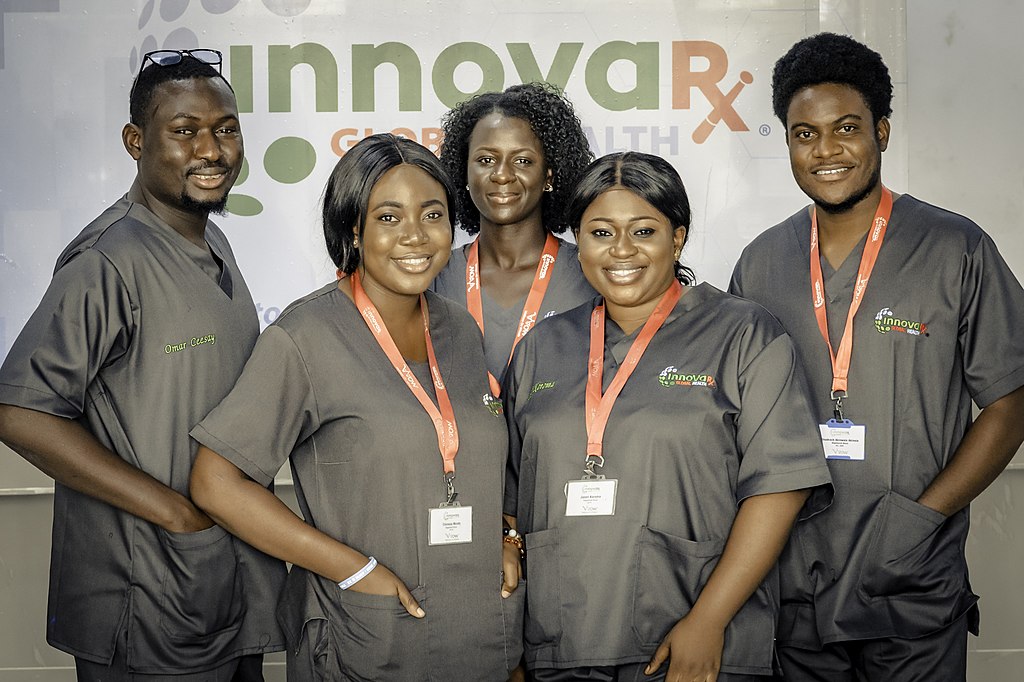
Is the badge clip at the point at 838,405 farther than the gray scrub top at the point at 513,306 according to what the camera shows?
No

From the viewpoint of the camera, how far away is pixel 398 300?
7.07ft

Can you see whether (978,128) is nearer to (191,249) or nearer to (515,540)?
(515,540)

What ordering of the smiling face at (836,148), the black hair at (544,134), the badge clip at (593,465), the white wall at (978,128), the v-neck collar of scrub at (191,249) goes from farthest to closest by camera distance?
the white wall at (978,128)
the black hair at (544,134)
the smiling face at (836,148)
the v-neck collar of scrub at (191,249)
the badge clip at (593,465)

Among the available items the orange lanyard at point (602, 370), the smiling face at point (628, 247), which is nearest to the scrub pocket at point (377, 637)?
the orange lanyard at point (602, 370)

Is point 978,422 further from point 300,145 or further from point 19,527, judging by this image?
point 19,527

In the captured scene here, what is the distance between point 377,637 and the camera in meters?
1.96

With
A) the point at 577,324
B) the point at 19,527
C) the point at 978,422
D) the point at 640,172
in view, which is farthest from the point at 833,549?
the point at 19,527

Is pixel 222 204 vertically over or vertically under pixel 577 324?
over

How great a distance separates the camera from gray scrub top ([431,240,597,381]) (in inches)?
106

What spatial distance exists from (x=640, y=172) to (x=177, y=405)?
3.54 ft

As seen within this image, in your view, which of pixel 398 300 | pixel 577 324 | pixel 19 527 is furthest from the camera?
pixel 19 527

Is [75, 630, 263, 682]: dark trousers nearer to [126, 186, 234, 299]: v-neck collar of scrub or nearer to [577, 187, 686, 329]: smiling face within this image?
[126, 186, 234, 299]: v-neck collar of scrub

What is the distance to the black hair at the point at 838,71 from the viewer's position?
2.46m

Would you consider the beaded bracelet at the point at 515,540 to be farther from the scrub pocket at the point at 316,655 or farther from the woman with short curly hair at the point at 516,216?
the woman with short curly hair at the point at 516,216
